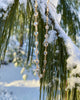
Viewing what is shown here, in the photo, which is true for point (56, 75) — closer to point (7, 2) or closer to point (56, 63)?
point (56, 63)

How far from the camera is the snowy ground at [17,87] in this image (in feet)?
10.8

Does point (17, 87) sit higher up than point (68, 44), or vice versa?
point (68, 44)

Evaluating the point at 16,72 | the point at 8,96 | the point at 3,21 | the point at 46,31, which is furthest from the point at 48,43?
the point at 16,72

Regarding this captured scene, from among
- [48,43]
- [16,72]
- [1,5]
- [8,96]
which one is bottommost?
[8,96]

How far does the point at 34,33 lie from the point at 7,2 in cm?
14

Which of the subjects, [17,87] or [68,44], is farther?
[17,87]

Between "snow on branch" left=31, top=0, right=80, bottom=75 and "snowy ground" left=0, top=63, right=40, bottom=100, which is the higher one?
"snow on branch" left=31, top=0, right=80, bottom=75

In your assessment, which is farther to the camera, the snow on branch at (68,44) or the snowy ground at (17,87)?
the snowy ground at (17,87)

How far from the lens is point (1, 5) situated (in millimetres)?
505

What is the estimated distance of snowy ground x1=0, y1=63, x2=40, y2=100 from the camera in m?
3.29

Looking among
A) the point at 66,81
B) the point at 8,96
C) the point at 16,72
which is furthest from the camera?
the point at 16,72

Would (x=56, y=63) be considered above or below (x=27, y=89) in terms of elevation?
above

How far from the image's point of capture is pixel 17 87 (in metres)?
3.51

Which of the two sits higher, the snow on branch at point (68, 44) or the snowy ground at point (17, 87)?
the snow on branch at point (68, 44)
